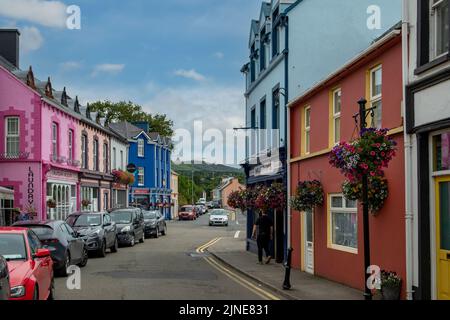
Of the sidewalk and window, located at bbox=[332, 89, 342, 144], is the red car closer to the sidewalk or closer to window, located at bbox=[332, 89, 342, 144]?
the sidewalk

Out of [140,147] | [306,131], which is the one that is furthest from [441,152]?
[140,147]

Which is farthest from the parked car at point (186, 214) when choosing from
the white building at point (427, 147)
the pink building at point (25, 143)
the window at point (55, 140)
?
the white building at point (427, 147)

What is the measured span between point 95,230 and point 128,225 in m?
→ 7.20

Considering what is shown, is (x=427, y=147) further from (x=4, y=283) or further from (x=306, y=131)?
(x=306, y=131)

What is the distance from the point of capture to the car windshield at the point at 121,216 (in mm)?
31266

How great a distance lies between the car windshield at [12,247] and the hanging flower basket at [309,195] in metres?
7.93

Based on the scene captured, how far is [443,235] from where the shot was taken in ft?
34.4

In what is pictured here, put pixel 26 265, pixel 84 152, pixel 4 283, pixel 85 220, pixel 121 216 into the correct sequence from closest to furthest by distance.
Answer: pixel 4 283 → pixel 26 265 → pixel 85 220 → pixel 121 216 → pixel 84 152

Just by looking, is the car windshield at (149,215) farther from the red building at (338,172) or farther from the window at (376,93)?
the window at (376,93)

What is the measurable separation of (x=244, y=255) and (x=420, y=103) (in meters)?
15.2

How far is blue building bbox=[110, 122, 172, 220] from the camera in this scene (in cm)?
6869

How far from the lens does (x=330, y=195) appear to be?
16234mm
